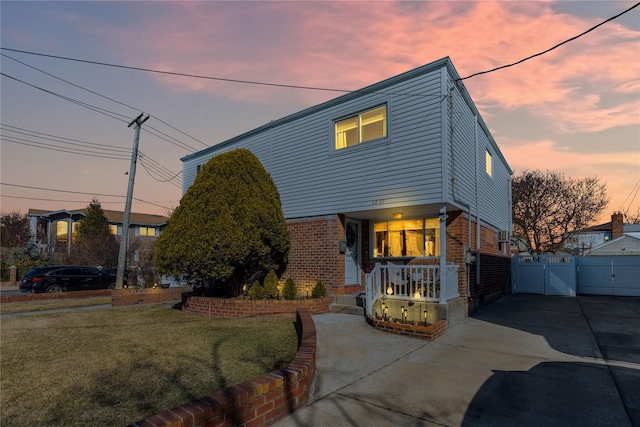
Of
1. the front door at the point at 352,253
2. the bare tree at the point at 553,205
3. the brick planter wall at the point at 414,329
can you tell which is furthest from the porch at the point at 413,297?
the bare tree at the point at 553,205

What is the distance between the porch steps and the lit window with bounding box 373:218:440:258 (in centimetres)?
210

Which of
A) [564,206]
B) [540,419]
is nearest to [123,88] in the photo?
[540,419]

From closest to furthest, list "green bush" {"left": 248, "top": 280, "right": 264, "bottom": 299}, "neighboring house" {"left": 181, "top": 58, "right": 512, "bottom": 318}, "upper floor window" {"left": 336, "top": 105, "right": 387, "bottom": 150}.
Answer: "neighboring house" {"left": 181, "top": 58, "right": 512, "bottom": 318} < "green bush" {"left": 248, "top": 280, "right": 264, "bottom": 299} < "upper floor window" {"left": 336, "top": 105, "right": 387, "bottom": 150}

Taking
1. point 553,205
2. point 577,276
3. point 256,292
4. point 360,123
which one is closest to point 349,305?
point 256,292

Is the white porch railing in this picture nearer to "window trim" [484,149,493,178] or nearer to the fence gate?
"window trim" [484,149,493,178]

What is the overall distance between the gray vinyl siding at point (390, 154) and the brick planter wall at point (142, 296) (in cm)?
529

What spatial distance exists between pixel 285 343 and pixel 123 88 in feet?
42.8

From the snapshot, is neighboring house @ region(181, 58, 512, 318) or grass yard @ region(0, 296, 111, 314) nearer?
neighboring house @ region(181, 58, 512, 318)

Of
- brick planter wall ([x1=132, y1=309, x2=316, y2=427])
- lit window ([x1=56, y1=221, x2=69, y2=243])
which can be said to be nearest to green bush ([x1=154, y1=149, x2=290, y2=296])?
brick planter wall ([x1=132, y1=309, x2=316, y2=427])

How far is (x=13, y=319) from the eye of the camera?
862 centimetres

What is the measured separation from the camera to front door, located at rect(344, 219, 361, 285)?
36.3 feet

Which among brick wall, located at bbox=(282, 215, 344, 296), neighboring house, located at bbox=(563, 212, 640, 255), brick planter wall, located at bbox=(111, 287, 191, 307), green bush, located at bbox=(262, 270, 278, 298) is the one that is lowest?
brick planter wall, located at bbox=(111, 287, 191, 307)

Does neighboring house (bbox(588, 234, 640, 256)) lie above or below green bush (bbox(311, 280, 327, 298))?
above

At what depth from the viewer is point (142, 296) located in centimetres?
1180
